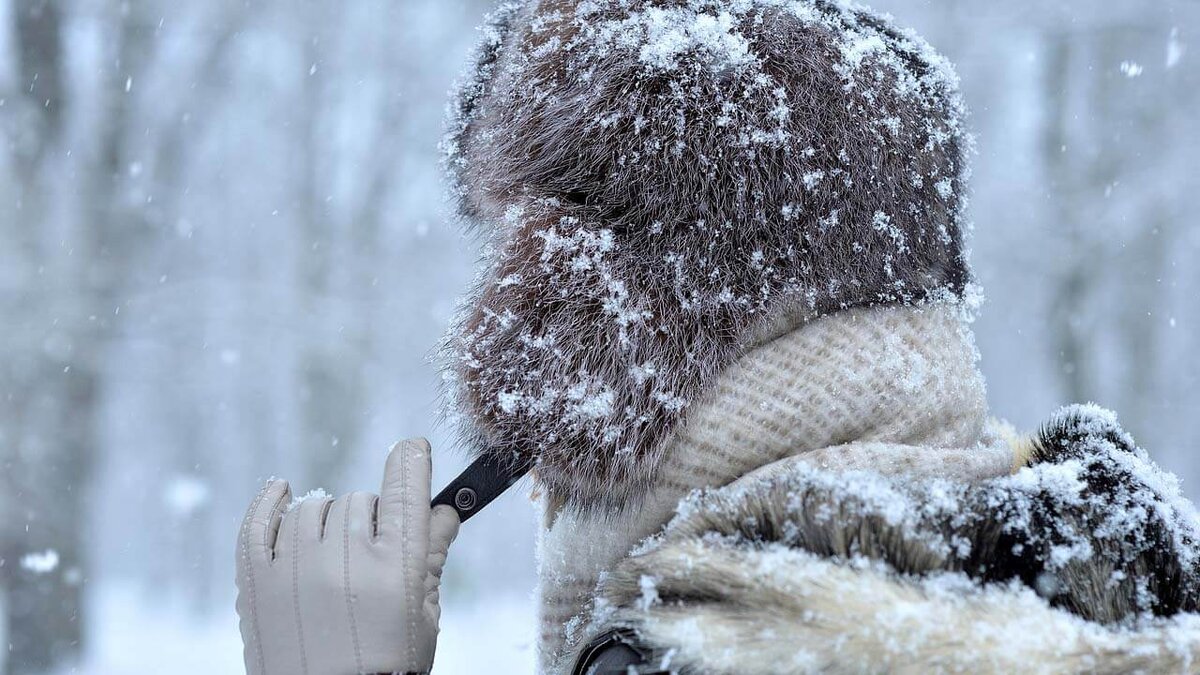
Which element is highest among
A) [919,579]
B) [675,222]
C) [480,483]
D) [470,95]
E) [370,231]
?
[370,231]

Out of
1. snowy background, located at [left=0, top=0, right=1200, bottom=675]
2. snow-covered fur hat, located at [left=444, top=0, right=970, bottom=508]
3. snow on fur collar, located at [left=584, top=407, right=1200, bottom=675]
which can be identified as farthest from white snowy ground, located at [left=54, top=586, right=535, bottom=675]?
snow on fur collar, located at [left=584, top=407, right=1200, bottom=675]

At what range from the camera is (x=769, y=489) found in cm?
93

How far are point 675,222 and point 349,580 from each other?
609mm

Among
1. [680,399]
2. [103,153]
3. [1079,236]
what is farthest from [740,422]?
[1079,236]

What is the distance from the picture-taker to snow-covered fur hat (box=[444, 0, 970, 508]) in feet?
3.42

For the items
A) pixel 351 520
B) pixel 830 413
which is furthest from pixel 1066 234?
pixel 351 520

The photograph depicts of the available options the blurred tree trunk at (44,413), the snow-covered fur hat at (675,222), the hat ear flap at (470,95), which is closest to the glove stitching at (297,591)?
the snow-covered fur hat at (675,222)

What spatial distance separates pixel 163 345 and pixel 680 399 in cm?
561

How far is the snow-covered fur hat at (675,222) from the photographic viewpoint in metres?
1.04

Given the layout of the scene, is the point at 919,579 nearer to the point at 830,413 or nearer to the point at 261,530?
the point at 830,413

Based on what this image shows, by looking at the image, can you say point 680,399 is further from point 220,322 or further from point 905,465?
point 220,322

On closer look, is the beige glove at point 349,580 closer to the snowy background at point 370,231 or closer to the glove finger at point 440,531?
the glove finger at point 440,531

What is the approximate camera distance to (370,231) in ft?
20.3

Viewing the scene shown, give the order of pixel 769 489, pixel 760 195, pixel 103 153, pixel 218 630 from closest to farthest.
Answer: pixel 769 489, pixel 760 195, pixel 103 153, pixel 218 630
